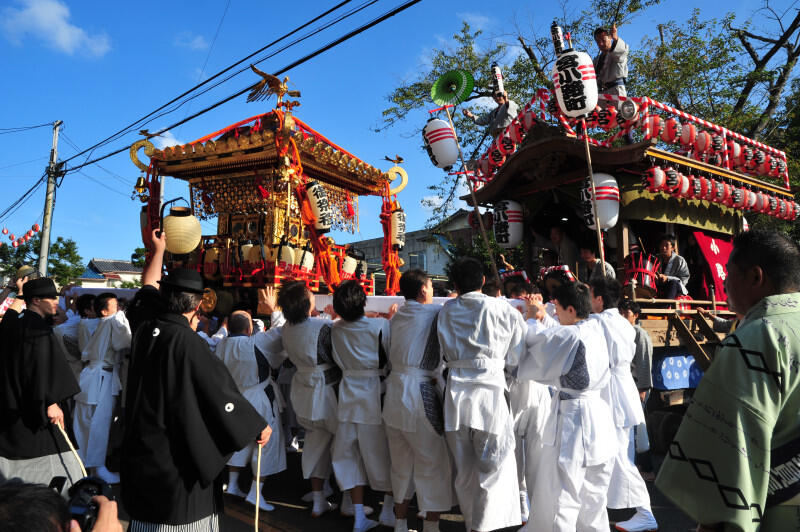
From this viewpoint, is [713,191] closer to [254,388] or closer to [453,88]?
[453,88]

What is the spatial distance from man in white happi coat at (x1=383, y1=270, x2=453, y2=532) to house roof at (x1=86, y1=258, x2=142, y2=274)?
3709 cm

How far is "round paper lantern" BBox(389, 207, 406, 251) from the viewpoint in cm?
1046

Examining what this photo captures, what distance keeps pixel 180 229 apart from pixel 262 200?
2400 mm

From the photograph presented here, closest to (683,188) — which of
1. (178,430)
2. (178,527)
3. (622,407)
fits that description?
(622,407)

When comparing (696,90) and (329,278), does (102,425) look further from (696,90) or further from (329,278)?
(696,90)

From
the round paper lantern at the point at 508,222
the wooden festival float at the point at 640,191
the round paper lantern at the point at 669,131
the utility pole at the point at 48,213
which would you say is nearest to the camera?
the wooden festival float at the point at 640,191

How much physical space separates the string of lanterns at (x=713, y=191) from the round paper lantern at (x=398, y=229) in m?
4.95

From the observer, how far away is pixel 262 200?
923 centimetres

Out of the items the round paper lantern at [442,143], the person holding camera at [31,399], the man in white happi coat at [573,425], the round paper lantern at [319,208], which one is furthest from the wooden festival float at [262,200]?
the man in white happi coat at [573,425]

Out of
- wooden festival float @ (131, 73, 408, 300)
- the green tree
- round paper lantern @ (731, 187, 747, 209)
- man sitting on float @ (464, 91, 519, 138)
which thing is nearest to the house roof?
the green tree

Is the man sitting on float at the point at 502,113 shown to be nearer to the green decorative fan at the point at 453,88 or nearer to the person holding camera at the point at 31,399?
the green decorative fan at the point at 453,88

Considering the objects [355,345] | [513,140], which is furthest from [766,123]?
[355,345]

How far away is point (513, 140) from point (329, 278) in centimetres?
402

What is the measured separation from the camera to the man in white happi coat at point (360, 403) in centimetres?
379
